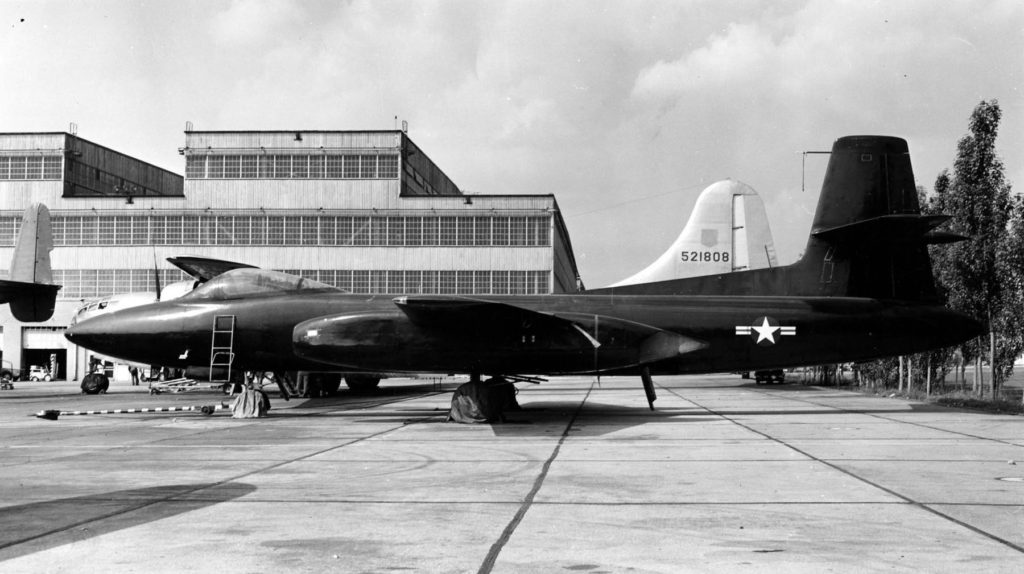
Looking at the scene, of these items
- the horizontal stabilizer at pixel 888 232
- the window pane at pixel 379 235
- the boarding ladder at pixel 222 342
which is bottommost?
the boarding ladder at pixel 222 342

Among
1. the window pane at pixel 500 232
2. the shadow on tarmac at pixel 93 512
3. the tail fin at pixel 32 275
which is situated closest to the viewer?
the shadow on tarmac at pixel 93 512

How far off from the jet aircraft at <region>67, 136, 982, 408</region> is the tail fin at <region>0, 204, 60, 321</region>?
1803 cm

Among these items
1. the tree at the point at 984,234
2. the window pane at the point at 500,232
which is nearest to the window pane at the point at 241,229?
the window pane at the point at 500,232

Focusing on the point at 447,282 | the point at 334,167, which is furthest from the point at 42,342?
the point at 447,282

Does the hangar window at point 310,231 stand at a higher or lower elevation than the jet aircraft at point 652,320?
higher

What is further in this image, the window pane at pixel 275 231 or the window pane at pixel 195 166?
the window pane at pixel 195 166

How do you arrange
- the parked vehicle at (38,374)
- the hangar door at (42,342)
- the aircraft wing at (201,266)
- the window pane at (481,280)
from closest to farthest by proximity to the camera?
the aircraft wing at (201,266), the window pane at (481,280), the parked vehicle at (38,374), the hangar door at (42,342)

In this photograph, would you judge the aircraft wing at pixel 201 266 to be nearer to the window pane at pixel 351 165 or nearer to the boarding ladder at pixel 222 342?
the boarding ladder at pixel 222 342

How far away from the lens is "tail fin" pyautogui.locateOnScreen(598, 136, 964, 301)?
16344mm

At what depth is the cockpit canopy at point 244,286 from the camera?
16453 millimetres

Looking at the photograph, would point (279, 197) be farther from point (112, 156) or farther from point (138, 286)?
point (112, 156)

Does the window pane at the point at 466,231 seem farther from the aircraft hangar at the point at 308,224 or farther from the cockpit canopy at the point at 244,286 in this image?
the cockpit canopy at the point at 244,286

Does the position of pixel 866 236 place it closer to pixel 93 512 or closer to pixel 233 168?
pixel 93 512

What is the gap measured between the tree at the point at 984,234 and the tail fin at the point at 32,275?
108 ft
